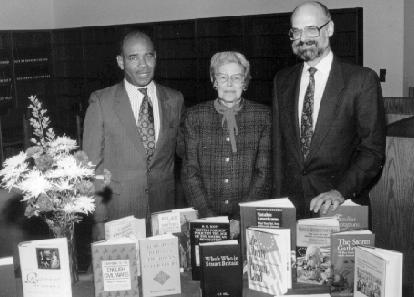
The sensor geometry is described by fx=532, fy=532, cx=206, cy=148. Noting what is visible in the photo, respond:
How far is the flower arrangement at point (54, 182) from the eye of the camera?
1.86m

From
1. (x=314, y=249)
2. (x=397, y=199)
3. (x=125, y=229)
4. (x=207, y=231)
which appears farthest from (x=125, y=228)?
(x=397, y=199)

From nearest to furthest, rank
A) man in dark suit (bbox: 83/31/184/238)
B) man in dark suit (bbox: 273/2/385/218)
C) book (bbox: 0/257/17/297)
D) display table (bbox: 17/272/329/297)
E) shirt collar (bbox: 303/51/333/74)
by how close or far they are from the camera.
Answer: book (bbox: 0/257/17/297)
display table (bbox: 17/272/329/297)
man in dark suit (bbox: 273/2/385/218)
shirt collar (bbox: 303/51/333/74)
man in dark suit (bbox: 83/31/184/238)

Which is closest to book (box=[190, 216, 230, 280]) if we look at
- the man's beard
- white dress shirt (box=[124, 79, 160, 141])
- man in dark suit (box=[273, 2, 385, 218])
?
man in dark suit (box=[273, 2, 385, 218])

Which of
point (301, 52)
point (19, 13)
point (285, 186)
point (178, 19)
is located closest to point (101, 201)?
point (285, 186)

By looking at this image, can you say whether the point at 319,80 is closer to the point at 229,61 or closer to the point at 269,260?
the point at 229,61

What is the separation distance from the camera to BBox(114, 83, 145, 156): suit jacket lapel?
2936 millimetres

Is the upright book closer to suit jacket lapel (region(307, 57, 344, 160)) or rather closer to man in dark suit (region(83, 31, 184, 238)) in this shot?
suit jacket lapel (region(307, 57, 344, 160))

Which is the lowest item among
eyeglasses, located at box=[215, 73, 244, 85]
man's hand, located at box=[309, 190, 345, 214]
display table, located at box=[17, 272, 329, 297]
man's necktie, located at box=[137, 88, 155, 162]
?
display table, located at box=[17, 272, 329, 297]

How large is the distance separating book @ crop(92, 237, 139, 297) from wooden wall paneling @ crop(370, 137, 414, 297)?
1451 millimetres

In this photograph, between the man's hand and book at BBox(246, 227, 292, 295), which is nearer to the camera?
book at BBox(246, 227, 292, 295)

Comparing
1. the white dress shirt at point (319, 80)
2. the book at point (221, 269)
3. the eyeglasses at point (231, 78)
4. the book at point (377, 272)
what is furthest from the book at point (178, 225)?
the white dress shirt at point (319, 80)

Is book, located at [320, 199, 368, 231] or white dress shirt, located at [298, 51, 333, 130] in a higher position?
white dress shirt, located at [298, 51, 333, 130]

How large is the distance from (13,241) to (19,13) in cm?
820

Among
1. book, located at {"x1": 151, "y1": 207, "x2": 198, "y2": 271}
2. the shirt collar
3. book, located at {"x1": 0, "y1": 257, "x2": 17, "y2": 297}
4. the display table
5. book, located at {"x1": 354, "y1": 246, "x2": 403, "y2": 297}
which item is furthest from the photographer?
the shirt collar
